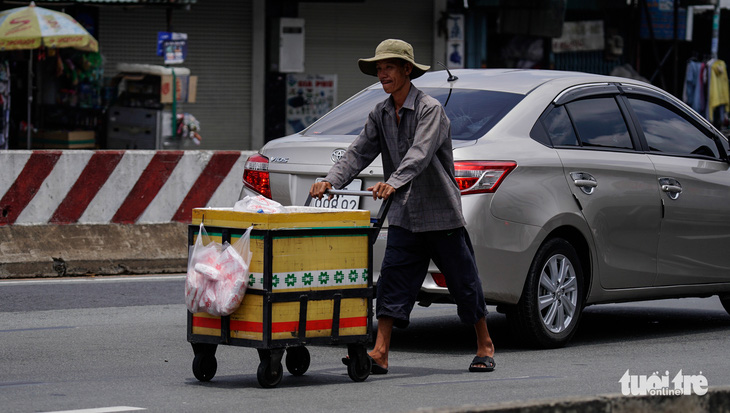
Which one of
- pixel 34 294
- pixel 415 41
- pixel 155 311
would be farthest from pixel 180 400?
pixel 415 41

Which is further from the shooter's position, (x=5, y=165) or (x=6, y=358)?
(x=5, y=165)

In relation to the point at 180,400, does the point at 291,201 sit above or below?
above

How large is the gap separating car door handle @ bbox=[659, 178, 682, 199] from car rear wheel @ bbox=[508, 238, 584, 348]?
2.97 feet

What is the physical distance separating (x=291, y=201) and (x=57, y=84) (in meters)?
12.1

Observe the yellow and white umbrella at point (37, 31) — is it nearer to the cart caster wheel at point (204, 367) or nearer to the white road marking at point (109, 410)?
the cart caster wheel at point (204, 367)

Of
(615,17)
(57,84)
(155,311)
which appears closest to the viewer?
(155,311)

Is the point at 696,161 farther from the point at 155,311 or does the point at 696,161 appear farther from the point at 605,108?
the point at 155,311

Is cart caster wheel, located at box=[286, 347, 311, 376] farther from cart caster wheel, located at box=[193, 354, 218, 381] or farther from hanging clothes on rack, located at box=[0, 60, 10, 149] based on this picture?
hanging clothes on rack, located at box=[0, 60, 10, 149]

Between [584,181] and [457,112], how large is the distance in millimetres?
874

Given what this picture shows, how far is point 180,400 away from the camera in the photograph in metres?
5.65

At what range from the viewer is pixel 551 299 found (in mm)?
7285

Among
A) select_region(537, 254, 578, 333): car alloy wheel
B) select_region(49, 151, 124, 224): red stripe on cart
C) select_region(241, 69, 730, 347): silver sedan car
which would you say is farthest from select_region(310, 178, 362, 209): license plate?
select_region(49, 151, 124, 224): red stripe on cart

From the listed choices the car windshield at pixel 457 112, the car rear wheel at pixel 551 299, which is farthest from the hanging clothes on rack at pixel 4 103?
the car rear wheel at pixel 551 299

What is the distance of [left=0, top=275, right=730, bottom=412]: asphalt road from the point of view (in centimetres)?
571
